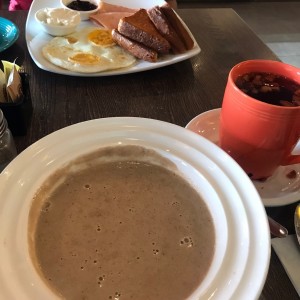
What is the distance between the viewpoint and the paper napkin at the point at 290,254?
608mm

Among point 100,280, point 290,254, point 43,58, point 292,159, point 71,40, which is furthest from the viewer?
point 71,40

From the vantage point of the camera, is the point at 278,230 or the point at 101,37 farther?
the point at 101,37

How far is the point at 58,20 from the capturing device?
3.92 feet

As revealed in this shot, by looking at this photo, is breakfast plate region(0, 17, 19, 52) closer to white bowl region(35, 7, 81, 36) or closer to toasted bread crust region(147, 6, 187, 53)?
white bowl region(35, 7, 81, 36)

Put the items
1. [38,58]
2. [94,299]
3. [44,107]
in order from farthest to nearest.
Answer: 1. [38,58]
2. [44,107]
3. [94,299]

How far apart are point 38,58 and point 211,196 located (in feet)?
2.26

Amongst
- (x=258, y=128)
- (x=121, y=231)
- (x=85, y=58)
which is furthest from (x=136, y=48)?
(x=121, y=231)

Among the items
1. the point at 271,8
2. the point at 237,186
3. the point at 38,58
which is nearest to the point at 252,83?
the point at 237,186

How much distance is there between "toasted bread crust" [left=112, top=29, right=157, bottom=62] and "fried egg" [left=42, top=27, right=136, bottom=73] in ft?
0.05

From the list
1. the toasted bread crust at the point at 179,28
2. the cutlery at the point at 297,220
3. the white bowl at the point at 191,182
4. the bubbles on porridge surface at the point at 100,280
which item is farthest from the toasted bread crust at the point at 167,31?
the bubbles on porridge surface at the point at 100,280

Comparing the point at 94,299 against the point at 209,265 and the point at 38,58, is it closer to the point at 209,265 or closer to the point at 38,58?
the point at 209,265

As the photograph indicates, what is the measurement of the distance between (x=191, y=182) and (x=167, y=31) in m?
0.62

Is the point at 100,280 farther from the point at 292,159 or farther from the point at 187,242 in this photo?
the point at 292,159

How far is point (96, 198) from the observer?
63 centimetres
